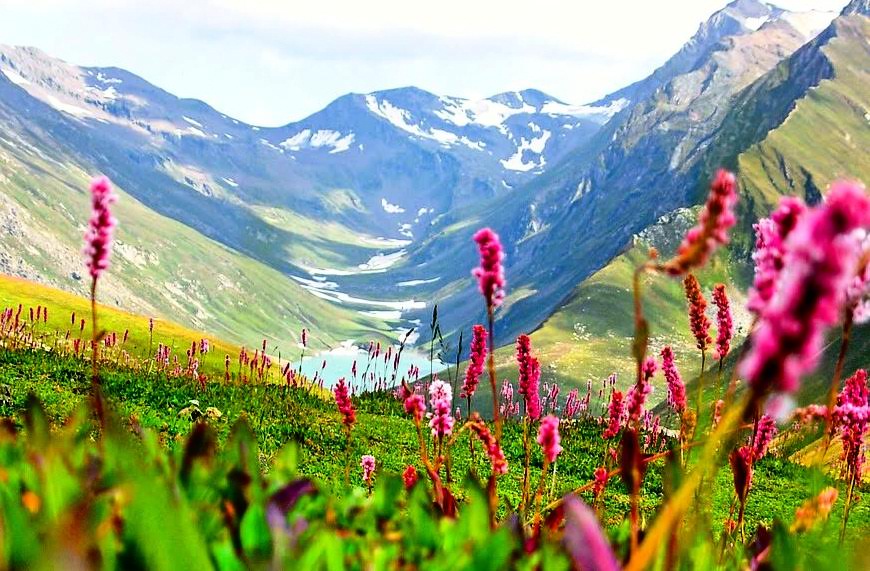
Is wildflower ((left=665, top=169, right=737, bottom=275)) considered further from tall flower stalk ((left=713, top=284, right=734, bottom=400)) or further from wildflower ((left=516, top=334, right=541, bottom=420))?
wildflower ((left=516, top=334, right=541, bottom=420))

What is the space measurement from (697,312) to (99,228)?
339 centimetres

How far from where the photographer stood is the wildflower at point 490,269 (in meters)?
3.68

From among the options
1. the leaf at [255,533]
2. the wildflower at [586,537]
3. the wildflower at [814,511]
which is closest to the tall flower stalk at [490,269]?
the leaf at [255,533]

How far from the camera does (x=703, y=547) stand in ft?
10.1

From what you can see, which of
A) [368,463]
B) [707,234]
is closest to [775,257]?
[707,234]

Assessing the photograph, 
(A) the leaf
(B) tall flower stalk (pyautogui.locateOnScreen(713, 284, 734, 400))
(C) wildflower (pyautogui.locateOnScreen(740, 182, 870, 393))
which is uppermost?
(B) tall flower stalk (pyautogui.locateOnScreen(713, 284, 734, 400))

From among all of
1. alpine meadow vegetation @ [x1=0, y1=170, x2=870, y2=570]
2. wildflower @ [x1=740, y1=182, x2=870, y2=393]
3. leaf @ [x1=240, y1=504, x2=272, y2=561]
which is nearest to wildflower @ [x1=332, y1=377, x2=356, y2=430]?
alpine meadow vegetation @ [x1=0, y1=170, x2=870, y2=570]

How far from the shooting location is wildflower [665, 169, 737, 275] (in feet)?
6.48

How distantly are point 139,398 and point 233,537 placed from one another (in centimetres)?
2156

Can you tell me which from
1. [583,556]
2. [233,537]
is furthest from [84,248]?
[583,556]

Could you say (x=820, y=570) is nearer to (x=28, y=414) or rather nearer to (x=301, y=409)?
(x=28, y=414)

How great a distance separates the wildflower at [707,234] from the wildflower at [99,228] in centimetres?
276

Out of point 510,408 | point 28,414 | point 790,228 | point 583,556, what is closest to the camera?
point 583,556

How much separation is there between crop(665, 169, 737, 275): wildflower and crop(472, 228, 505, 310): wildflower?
155 cm
